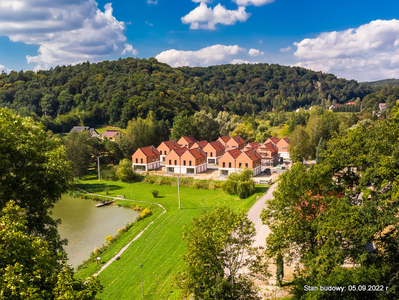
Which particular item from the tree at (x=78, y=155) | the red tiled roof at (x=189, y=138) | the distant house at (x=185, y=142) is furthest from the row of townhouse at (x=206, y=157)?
the tree at (x=78, y=155)

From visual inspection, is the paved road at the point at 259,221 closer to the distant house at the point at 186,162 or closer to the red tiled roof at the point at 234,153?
the red tiled roof at the point at 234,153

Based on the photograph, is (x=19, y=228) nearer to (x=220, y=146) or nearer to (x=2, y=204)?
(x=2, y=204)

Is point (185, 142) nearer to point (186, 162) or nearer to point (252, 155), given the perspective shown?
point (186, 162)

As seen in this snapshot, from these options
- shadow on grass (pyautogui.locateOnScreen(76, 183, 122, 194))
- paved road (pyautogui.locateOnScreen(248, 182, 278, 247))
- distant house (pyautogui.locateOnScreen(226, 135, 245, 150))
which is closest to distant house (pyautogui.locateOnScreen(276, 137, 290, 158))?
distant house (pyautogui.locateOnScreen(226, 135, 245, 150))

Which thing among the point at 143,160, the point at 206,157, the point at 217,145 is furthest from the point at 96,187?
the point at 217,145

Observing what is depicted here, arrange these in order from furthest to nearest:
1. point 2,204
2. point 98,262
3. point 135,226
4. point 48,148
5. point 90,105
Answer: point 90,105
point 135,226
point 98,262
point 48,148
point 2,204

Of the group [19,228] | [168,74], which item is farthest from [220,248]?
[168,74]

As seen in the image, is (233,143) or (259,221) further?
(233,143)
